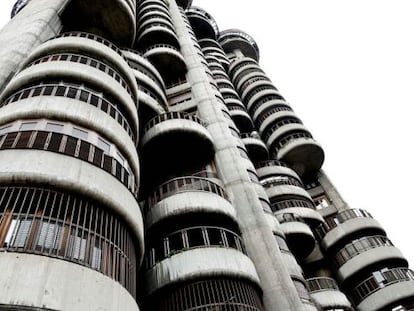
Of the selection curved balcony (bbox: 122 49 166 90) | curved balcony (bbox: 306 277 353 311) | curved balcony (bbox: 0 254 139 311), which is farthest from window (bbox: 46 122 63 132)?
curved balcony (bbox: 306 277 353 311)

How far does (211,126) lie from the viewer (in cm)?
2541

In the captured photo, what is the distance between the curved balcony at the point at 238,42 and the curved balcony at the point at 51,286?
54.4 m

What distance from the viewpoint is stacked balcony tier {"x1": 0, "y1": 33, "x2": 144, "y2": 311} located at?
26.1 ft

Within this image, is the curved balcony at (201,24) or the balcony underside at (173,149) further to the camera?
the curved balcony at (201,24)

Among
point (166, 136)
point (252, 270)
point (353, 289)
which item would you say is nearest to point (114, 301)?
point (252, 270)

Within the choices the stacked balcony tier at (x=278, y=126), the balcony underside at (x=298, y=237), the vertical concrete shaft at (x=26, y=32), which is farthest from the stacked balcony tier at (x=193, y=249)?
the stacked balcony tier at (x=278, y=126)

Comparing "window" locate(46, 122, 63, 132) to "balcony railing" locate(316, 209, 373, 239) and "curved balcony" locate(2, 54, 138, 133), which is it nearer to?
"curved balcony" locate(2, 54, 138, 133)

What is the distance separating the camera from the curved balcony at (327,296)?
71.9 ft

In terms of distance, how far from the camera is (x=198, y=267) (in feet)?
45.1

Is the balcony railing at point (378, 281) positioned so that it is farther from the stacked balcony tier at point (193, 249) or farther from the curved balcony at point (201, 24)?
the curved balcony at point (201, 24)

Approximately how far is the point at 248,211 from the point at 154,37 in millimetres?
23585

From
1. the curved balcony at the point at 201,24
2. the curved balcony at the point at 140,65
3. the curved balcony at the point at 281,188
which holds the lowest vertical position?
the curved balcony at the point at 281,188

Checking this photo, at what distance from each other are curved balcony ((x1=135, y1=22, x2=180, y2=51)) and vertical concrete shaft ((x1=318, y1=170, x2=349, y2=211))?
2154 centimetres

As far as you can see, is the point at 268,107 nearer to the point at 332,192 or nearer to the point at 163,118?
the point at 332,192
